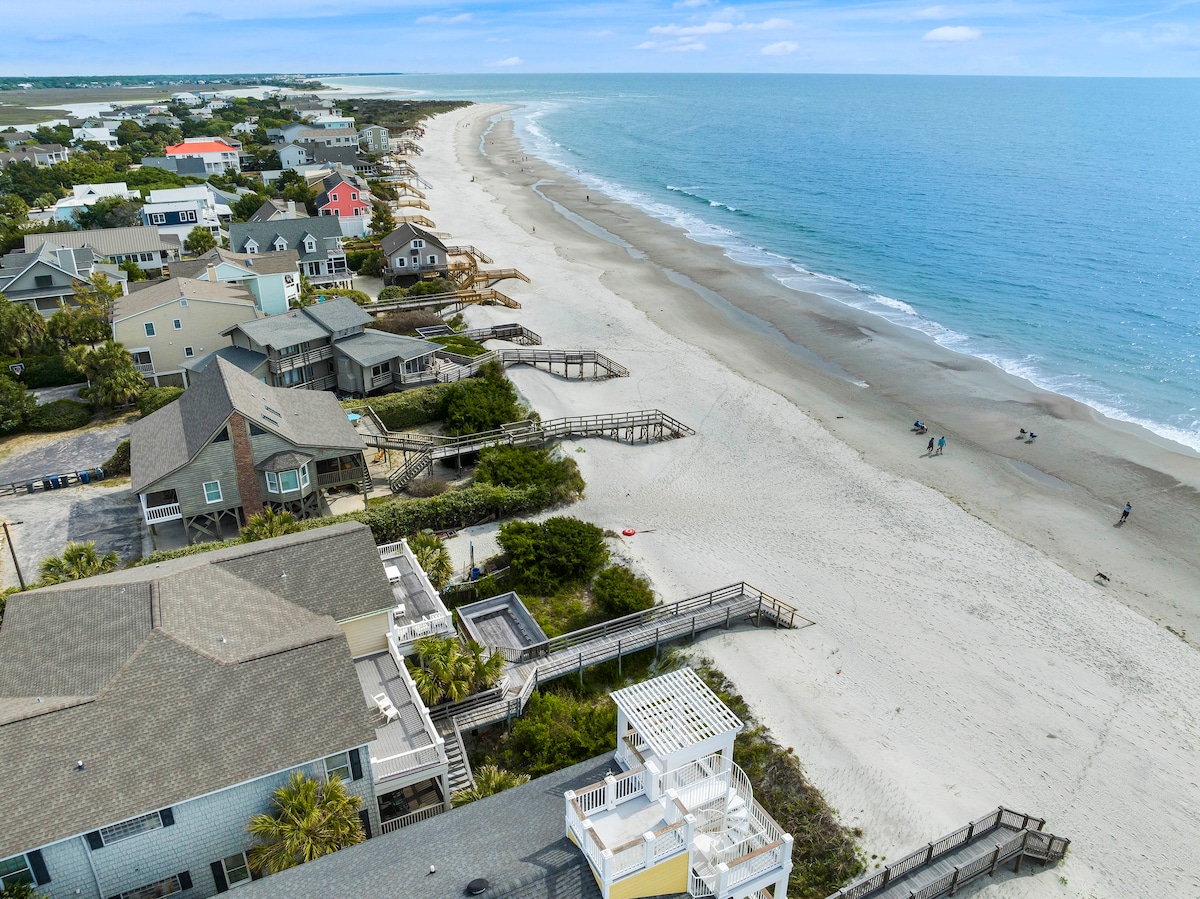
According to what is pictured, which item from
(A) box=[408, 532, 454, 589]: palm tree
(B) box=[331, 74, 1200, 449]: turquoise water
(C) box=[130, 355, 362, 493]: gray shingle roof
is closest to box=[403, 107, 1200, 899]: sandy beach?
(A) box=[408, 532, 454, 589]: palm tree

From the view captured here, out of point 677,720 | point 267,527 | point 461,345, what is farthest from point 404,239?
point 677,720

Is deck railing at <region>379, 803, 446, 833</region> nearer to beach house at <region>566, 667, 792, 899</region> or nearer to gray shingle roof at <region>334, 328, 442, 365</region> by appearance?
beach house at <region>566, 667, 792, 899</region>

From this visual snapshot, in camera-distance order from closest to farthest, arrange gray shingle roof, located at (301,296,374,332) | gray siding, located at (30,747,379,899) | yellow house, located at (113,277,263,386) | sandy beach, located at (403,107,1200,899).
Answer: gray siding, located at (30,747,379,899), sandy beach, located at (403,107,1200,899), yellow house, located at (113,277,263,386), gray shingle roof, located at (301,296,374,332)

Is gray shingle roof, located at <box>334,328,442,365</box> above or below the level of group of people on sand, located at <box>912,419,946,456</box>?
above

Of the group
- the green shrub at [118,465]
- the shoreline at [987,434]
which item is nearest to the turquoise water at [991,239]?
the shoreline at [987,434]

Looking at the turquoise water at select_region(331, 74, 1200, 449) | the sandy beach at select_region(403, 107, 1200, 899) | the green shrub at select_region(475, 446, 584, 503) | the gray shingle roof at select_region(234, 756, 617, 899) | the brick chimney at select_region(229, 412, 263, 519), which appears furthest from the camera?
the turquoise water at select_region(331, 74, 1200, 449)

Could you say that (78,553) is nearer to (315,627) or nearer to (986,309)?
(315,627)

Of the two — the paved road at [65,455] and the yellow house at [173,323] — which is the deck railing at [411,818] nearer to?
the paved road at [65,455]

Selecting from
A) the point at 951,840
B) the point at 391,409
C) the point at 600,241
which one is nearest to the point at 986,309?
the point at 600,241

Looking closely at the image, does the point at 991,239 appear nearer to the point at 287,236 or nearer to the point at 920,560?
the point at 920,560

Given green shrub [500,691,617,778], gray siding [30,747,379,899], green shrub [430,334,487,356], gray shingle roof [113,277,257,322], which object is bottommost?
green shrub [500,691,617,778]
